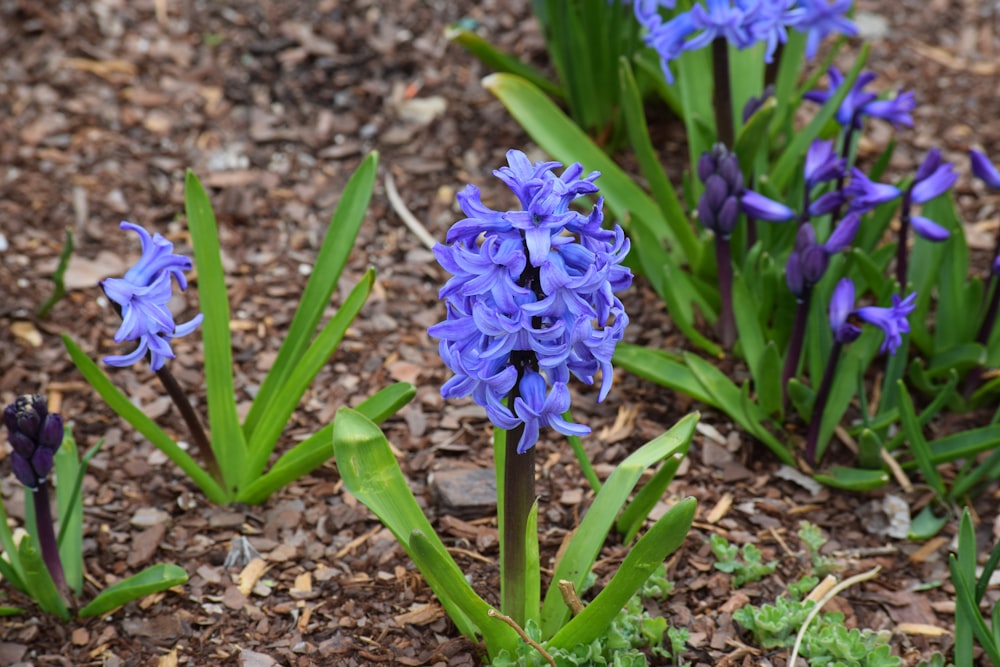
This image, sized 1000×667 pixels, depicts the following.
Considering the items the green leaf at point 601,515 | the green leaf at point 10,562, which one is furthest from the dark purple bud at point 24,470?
the green leaf at point 601,515

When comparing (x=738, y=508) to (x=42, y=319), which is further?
(x=42, y=319)

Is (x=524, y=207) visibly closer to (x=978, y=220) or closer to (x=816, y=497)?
(x=816, y=497)

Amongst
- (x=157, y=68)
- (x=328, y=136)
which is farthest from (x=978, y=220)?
(x=157, y=68)

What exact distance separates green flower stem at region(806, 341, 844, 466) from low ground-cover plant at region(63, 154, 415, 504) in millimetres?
1088

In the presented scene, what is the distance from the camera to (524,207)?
182 cm

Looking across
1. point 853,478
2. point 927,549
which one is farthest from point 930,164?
point 927,549

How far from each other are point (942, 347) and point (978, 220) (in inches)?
37.1

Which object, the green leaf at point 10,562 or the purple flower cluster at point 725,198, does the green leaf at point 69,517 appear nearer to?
the green leaf at point 10,562

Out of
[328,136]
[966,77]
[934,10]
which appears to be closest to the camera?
[328,136]

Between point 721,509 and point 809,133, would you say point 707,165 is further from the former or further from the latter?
point 721,509

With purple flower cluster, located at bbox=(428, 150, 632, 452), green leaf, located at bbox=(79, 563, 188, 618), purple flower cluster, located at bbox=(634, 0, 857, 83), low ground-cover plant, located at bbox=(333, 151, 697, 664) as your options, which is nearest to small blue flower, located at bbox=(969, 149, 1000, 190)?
purple flower cluster, located at bbox=(634, 0, 857, 83)

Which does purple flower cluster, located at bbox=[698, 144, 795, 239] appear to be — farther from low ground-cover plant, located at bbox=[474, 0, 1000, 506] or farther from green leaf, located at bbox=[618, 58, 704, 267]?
green leaf, located at bbox=[618, 58, 704, 267]

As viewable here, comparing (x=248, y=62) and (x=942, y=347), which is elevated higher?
(x=248, y=62)

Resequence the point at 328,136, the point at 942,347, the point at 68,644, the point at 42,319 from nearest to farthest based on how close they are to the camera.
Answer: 1. the point at 68,644
2. the point at 942,347
3. the point at 42,319
4. the point at 328,136
